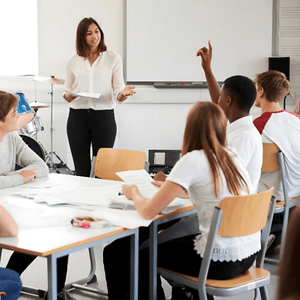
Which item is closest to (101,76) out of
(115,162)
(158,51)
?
(115,162)

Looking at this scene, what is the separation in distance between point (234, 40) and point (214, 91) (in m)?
3.23

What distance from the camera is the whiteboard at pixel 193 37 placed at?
5.79 m

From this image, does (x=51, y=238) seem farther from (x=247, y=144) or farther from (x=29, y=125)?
(x=29, y=125)

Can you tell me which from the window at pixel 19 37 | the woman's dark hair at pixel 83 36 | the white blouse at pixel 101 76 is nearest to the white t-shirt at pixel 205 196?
the white blouse at pixel 101 76

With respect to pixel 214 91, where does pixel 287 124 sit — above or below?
below

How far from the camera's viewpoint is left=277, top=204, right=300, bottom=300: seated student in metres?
0.39

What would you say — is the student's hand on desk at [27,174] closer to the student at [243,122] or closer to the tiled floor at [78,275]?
the tiled floor at [78,275]

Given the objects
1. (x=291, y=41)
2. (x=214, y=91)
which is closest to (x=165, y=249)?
(x=214, y=91)

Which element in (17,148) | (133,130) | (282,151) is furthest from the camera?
(133,130)

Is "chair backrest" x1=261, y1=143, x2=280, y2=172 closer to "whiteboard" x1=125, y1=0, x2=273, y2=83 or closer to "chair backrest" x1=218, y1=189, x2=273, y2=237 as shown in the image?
"chair backrest" x1=218, y1=189, x2=273, y2=237

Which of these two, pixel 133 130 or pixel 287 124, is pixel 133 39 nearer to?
pixel 133 130

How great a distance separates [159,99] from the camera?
602 cm

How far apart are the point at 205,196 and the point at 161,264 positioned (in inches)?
14.5

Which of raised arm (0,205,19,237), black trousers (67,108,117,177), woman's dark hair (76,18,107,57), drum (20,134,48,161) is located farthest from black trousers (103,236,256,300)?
drum (20,134,48,161)
